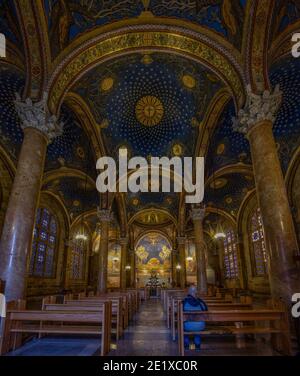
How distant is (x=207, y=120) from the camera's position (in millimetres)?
11695

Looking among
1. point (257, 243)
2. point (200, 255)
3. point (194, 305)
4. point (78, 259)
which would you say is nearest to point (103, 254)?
point (200, 255)

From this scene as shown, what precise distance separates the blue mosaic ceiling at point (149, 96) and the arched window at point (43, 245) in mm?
8279

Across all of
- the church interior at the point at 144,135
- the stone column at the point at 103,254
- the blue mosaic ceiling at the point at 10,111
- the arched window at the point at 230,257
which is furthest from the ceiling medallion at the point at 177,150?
the arched window at the point at 230,257

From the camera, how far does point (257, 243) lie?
18.1 metres

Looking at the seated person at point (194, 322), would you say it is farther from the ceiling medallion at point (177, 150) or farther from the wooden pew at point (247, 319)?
the ceiling medallion at point (177, 150)

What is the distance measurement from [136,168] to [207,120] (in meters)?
5.73

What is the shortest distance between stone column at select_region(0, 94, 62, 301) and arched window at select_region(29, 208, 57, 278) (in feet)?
38.2

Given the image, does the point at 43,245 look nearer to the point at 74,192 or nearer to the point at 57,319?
the point at 74,192

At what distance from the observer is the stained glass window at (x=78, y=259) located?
21.8m

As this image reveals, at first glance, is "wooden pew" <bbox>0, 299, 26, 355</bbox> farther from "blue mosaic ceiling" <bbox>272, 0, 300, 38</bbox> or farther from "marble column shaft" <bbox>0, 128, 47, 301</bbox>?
"blue mosaic ceiling" <bbox>272, 0, 300, 38</bbox>

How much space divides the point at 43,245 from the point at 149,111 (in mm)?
12683

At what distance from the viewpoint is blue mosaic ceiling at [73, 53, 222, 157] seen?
1024 cm

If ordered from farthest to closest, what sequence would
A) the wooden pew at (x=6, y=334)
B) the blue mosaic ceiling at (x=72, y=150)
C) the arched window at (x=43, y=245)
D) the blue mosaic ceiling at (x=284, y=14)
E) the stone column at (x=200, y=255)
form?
the arched window at (x=43, y=245) → the blue mosaic ceiling at (x=72, y=150) → the stone column at (x=200, y=255) → the blue mosaic ceiling at (x=284, y=14) → the wooden pew at (x=6, y=334)

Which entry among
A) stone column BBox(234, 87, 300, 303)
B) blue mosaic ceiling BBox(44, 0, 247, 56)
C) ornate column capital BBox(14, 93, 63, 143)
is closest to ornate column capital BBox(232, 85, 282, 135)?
stone column BBox(234, 87, 300, 303)
